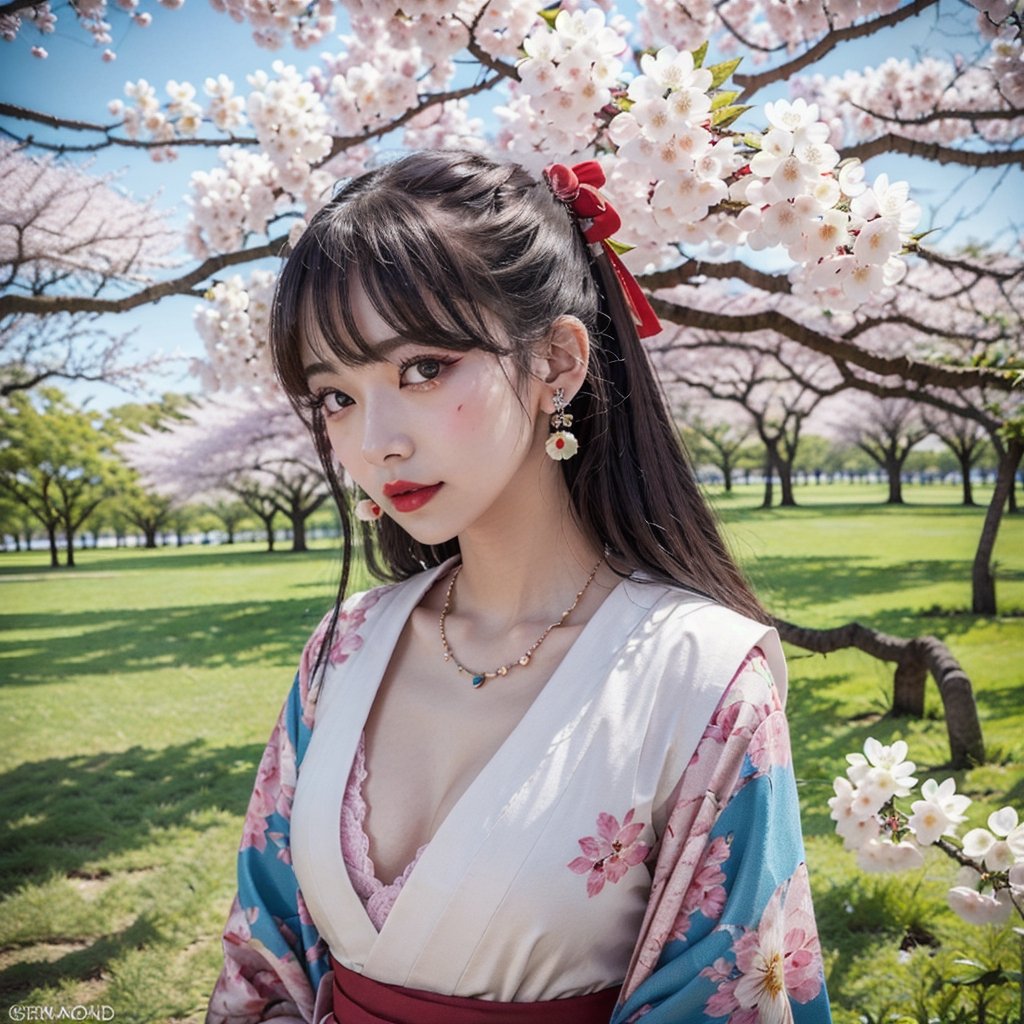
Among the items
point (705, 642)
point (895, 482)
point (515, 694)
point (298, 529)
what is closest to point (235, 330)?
point (298, 529)

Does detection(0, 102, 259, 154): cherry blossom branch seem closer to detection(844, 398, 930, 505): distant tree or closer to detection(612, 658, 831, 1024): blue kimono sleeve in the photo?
detection(612, 658, 831, 1024): blue kimono sleeve

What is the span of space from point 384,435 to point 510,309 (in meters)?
0.22

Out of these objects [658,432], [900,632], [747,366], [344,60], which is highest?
[344,60]

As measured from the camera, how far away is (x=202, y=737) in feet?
10.7

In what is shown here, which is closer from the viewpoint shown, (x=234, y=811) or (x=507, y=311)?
(x=507, y=311)

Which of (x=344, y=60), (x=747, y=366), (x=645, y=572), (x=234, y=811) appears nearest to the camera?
(x=645, y=572)

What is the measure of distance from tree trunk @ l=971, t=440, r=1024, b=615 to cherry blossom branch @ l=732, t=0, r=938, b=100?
165 centimetres

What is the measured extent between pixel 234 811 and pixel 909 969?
2112mm

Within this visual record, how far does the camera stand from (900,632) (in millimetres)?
3854

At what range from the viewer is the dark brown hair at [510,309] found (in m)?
0.97

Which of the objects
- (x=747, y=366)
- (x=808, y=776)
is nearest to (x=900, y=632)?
(x=808, y=776)

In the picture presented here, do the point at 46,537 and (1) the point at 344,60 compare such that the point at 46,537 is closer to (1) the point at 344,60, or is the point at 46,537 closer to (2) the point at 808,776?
(1) the point at 344,60

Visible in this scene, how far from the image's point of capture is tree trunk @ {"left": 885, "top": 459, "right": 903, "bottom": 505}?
5.00 metres

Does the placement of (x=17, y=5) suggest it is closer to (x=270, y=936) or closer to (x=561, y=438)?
(x=561, y=438)
